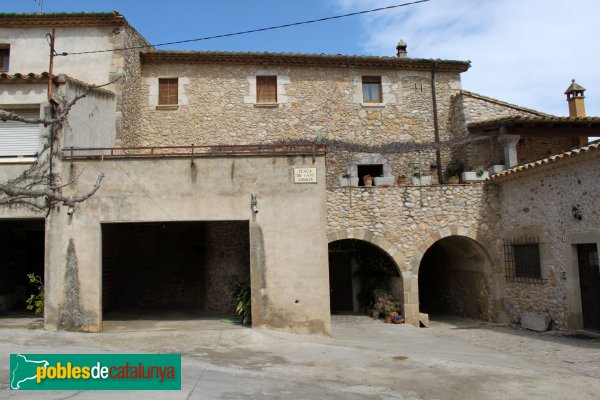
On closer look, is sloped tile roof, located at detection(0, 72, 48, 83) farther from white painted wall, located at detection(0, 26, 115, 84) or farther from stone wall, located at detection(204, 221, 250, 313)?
stone wall, located at detection(204, 221, 250, 313)

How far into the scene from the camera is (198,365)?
24.8 feet

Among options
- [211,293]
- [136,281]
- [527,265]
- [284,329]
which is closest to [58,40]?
[136,281]

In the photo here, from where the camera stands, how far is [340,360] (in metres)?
8.35

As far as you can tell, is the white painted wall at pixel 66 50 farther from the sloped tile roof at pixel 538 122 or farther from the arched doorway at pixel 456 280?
the sloped tile roof at pixel 538 122

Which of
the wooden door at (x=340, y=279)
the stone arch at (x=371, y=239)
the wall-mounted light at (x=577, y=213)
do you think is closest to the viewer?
the wall-mounted light at (x=577, y=213)

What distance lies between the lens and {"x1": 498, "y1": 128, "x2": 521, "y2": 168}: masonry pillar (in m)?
15.1

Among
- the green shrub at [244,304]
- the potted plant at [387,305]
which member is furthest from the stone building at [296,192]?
the green shrub at [244,304]

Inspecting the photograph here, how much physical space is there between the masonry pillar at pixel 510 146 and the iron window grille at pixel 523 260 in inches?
111

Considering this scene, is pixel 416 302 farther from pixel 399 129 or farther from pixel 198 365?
pixel 198 365

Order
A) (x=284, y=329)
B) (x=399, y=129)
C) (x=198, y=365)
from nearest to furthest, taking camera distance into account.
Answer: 1. (x=198, y=365)
2. (x=284, y=329)
3. (x=399, y=129)

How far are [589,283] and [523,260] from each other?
215cm

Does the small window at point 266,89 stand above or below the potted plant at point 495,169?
above

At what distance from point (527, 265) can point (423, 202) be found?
332 centimetres

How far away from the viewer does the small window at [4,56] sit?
580 inches
